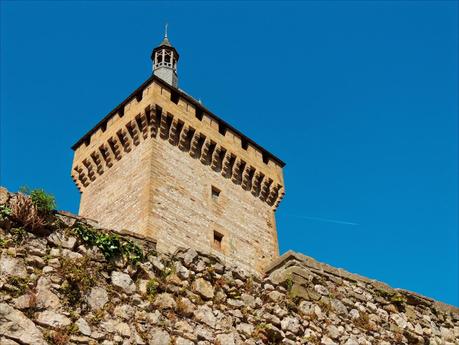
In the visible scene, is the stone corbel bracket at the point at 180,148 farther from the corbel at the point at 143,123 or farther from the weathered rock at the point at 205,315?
the weathered rock at the point at 205,315

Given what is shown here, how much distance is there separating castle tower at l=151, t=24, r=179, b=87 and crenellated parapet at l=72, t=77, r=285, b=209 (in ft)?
16.1

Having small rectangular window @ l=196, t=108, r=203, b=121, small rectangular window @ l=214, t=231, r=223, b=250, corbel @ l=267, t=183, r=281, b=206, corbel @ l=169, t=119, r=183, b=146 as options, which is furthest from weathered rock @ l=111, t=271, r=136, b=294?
corbel @ l=267, t=183, r=281, b=206

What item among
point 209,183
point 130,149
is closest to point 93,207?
point 130,149

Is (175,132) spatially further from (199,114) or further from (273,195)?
(273,195)

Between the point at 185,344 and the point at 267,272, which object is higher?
the point at 267,272

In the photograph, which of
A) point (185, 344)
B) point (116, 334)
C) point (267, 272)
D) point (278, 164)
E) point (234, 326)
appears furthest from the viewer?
point (278, 164)

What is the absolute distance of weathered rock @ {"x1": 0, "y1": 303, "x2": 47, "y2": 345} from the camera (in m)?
4.55

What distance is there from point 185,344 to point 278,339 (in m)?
1.20

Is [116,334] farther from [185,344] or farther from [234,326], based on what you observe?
[234,326]

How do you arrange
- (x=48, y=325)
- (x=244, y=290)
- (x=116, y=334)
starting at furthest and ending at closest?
(x=244, y=290) < (x=116, y=334) < (x=48, y=325)

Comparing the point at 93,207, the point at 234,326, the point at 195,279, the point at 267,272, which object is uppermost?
the point at 93,207

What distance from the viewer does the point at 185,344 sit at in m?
5.41

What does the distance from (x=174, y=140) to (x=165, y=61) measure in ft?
26.4

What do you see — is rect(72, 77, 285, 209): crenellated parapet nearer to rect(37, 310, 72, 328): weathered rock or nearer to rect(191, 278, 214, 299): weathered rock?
rect(191, 278, 214, 299): weathered rock
